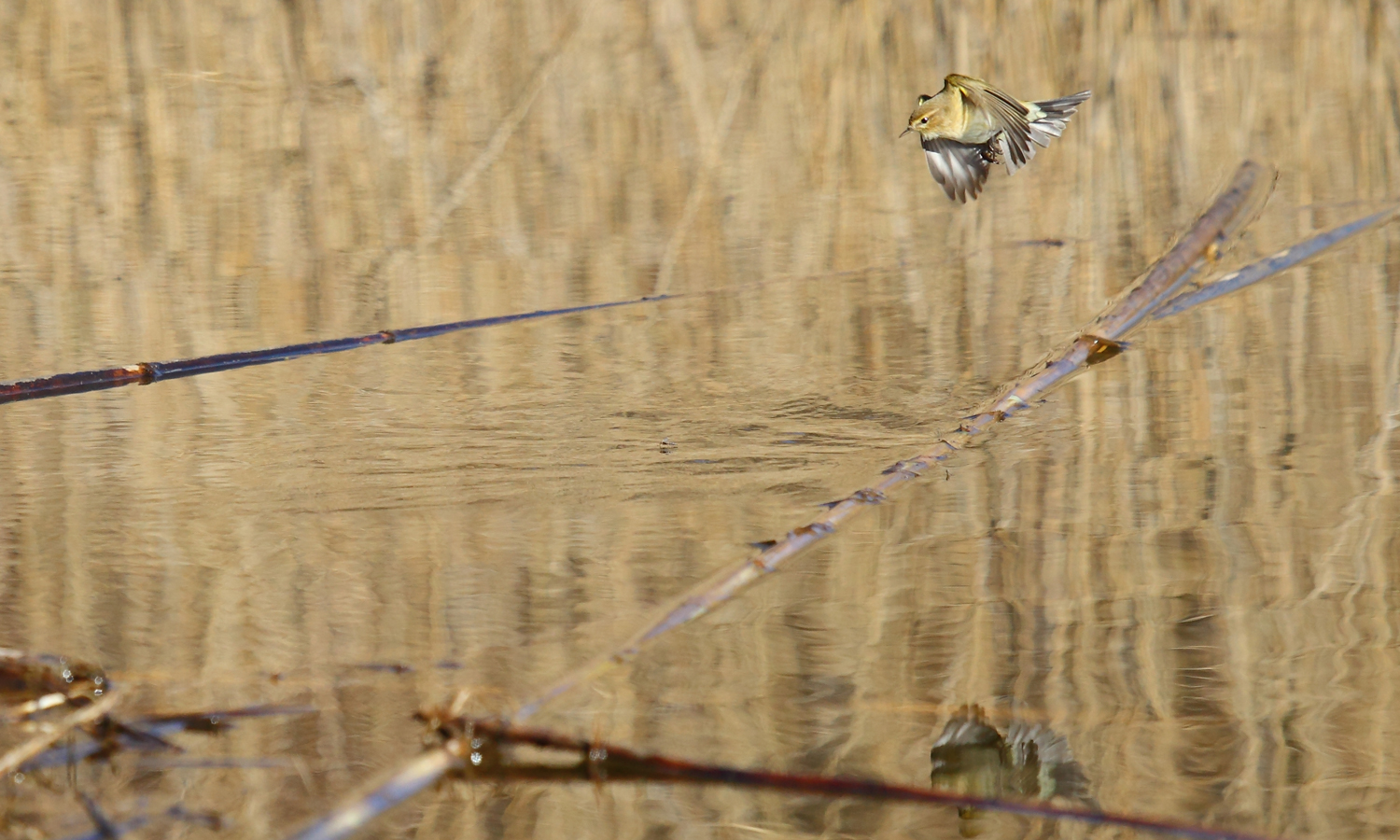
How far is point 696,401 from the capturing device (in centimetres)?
175

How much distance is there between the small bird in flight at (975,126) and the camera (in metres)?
1.75

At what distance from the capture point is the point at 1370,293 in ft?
6.61

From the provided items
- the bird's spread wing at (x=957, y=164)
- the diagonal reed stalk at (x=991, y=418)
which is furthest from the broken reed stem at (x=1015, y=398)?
the bird's spread wing at (x=957, y=164)

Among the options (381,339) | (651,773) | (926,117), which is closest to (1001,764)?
(651,773)

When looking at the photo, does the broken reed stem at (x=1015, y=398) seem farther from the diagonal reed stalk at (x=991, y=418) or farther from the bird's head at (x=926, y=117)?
the bird's head at (x=926, y=117)

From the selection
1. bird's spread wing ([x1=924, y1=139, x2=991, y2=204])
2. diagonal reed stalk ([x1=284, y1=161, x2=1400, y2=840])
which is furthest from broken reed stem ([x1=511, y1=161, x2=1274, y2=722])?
bird's spread wing ([x1=924, y1=139, x2=991, y2=204])

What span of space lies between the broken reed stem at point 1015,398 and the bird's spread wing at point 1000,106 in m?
0.27

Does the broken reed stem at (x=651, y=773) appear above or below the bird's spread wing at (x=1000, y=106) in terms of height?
below

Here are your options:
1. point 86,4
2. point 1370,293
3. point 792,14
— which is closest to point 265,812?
point 1370,293

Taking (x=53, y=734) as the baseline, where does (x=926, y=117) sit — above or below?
above

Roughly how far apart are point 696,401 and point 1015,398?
0.37 m

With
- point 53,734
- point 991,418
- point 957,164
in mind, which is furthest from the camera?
point 957,164

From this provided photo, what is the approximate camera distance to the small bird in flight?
175 centimetres

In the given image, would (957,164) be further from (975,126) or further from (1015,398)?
(1015,398)
